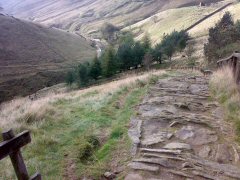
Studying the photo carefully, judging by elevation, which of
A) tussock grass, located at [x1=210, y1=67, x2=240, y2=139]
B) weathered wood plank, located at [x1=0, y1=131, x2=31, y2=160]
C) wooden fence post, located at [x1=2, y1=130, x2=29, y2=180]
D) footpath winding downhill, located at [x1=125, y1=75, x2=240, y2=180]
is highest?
weathered wood plank, located at [x1=0, y1=131, x2=31, y2=160]

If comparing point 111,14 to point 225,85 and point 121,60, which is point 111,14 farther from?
point 225,85

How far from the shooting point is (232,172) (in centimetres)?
521

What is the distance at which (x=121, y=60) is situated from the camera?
48.4 meters

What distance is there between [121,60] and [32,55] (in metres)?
28.2

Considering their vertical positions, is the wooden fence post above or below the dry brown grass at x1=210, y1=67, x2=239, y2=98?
above

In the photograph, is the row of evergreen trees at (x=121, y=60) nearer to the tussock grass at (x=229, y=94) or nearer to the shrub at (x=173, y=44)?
the shrub at (x=173, y=44)

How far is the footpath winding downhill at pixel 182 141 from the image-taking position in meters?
5.28

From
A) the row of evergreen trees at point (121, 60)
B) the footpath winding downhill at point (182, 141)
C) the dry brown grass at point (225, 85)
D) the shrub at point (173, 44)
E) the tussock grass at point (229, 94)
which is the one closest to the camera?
the footpath winding downhill at point (182, 141)

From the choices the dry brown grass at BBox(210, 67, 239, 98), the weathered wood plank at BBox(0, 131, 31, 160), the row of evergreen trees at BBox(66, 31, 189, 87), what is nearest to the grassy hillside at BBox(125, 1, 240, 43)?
the row of evergreen trees at BBox(66, 31, 189, 87)

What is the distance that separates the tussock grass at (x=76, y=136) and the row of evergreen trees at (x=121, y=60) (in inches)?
1316

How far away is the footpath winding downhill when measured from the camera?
5.28 metres

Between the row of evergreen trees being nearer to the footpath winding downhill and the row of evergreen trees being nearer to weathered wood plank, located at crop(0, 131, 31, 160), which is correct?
the footpath winding downhill

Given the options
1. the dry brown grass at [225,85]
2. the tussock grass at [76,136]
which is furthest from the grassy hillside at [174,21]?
the tussock grass at [76,136]

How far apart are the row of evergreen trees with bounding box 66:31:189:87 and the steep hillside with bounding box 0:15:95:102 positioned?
9201 mm
